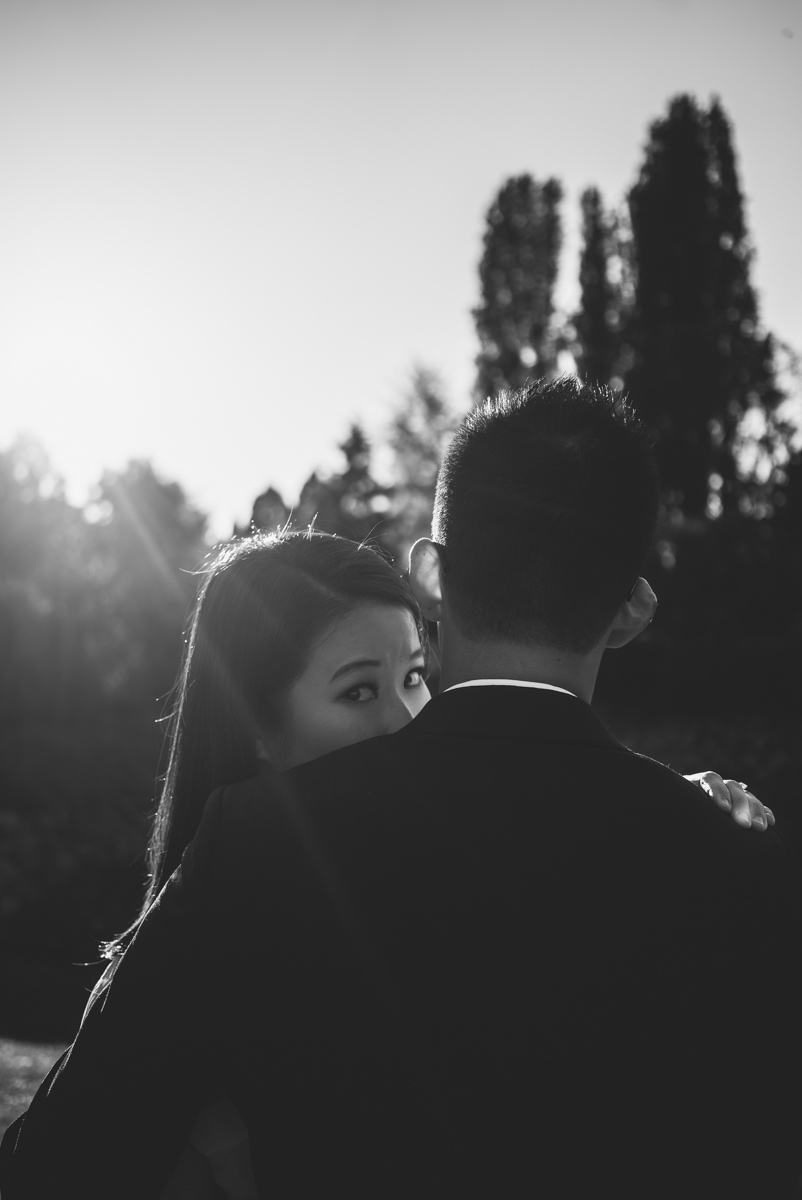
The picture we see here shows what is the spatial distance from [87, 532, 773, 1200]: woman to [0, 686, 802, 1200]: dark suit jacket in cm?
135

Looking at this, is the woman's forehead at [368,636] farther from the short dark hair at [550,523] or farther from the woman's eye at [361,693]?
the short dark hair at [550,523]

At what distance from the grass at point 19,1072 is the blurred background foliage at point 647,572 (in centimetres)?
93

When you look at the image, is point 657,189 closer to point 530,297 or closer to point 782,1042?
point 530,297

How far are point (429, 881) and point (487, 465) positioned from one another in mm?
822

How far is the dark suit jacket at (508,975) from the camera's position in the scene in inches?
54.5

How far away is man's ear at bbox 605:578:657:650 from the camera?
178 cm

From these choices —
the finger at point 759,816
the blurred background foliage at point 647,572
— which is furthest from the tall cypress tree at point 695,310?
the finger at point 759,816

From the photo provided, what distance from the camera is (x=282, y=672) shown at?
9.84 ft

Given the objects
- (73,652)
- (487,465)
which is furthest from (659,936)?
(73,652)

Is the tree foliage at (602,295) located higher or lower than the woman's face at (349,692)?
higher

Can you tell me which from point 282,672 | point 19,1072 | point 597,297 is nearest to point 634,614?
point 282,672

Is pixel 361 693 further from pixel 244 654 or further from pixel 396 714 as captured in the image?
pixel 244 654

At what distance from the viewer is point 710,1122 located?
140 centimetres

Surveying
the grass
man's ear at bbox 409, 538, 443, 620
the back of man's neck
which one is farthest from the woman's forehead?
the grass
